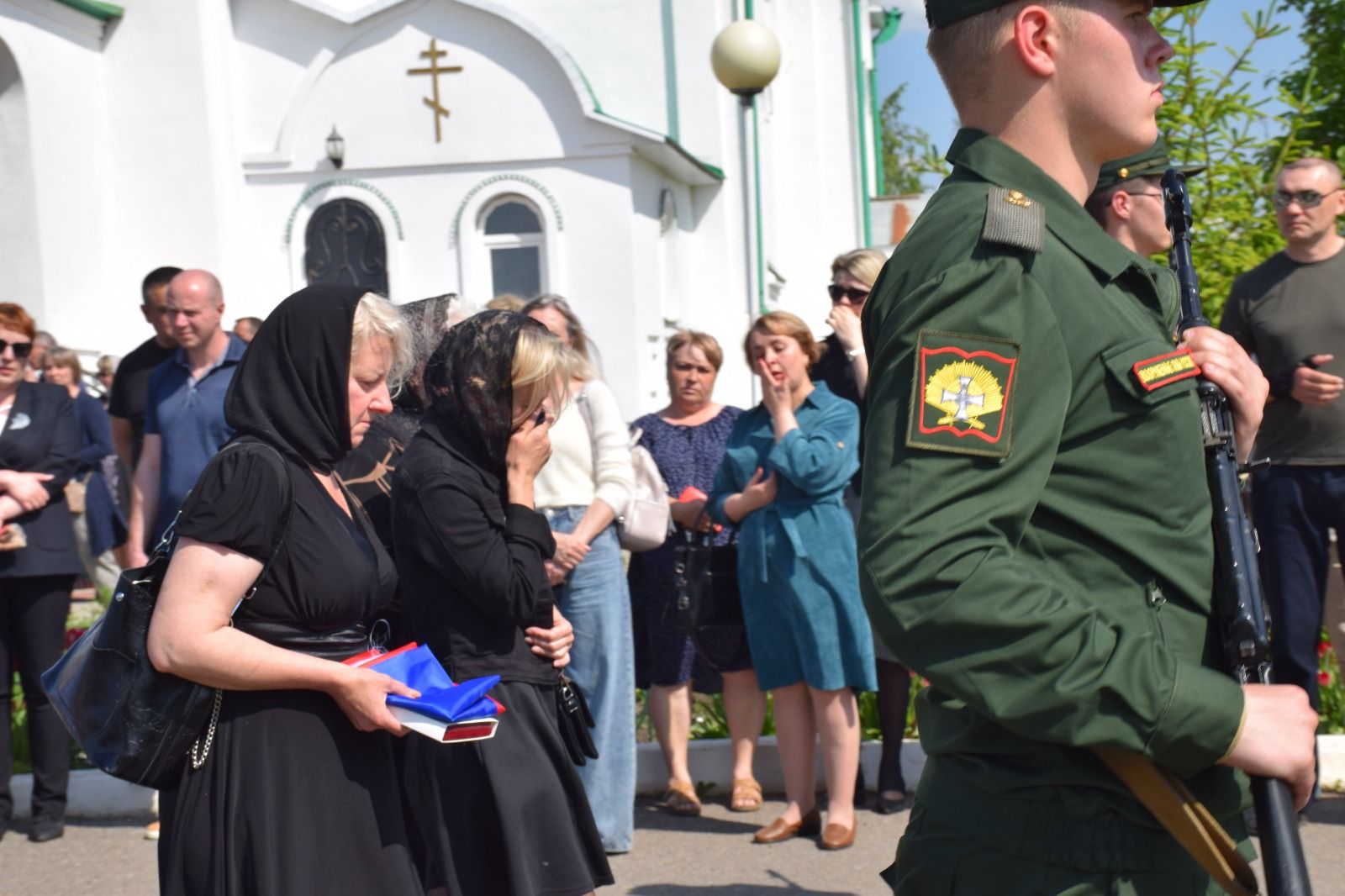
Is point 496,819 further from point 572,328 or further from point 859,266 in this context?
point 859,266

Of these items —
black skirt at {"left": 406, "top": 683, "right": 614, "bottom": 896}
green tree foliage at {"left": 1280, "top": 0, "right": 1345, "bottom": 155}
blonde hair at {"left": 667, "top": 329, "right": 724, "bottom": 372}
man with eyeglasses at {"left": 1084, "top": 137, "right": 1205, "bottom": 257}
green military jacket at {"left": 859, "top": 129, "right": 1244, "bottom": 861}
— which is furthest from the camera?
green tree foliage at {"left": 1280, "top": 0, "right": 1345, "bottom": 155}

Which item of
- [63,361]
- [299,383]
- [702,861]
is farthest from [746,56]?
[299,383]

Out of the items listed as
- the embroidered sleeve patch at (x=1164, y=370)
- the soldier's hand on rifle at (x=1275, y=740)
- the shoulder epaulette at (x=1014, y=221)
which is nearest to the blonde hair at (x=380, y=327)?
the shoulder epaulette at (x=1014, y=221)

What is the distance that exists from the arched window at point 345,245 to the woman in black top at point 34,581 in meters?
12.3

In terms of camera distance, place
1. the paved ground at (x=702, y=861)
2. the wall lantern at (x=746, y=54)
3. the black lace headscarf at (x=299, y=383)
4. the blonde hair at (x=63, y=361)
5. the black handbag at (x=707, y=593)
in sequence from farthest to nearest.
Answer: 1. the blonde hair at (x=63, y=361)
2. the wall lantern at (x=746, y=54)
3. the black handbag at (x=707, y=593)
4. the paved ground at (x=702, y=861)
5. the black lace headscarf at (x=299, y=383)

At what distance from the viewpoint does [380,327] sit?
352 cm

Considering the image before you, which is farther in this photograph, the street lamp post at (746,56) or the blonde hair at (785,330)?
the street lamp post at (746,56)

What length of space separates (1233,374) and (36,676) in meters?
5.89

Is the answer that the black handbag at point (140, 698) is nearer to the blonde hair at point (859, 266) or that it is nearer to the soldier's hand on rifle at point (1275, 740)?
the soldier's hand on rifle at point (1275, 740)

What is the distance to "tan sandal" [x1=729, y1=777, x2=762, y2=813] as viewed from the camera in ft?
22.0

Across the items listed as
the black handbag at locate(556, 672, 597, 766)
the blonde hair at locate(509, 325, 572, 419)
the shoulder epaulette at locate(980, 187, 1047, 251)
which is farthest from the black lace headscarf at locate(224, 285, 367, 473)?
the shoulder epaulette at locate(980, 187, 1047, 251)

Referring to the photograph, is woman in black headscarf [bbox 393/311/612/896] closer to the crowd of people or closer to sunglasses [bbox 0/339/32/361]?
the crowd of people

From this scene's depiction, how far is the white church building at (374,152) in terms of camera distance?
720 inches

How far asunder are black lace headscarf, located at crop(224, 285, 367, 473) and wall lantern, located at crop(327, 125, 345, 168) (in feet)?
51.6
